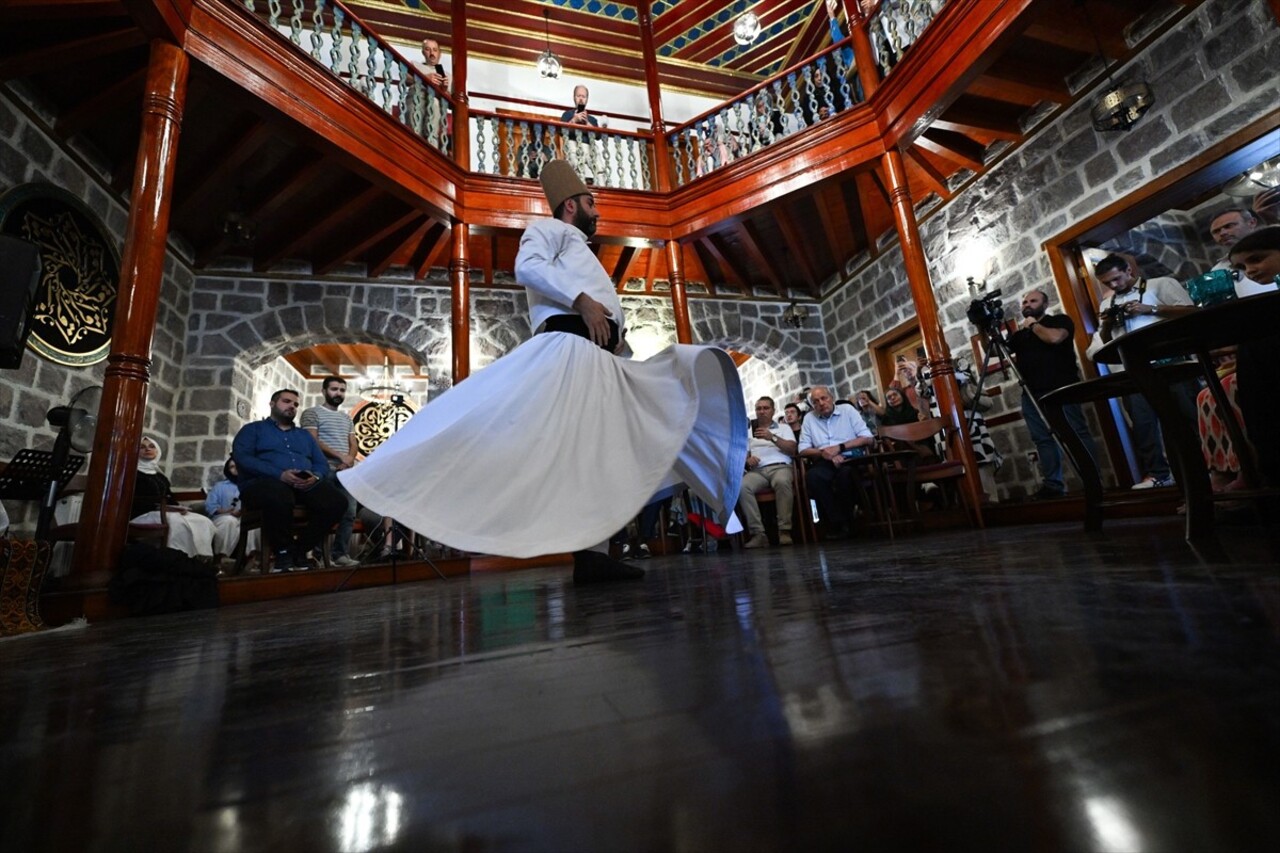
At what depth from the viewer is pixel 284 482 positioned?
318 centimetres

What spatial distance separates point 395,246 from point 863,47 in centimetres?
416

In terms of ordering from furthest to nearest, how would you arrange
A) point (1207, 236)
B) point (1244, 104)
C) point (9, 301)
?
point (1207, 236) → point (1244, 104) → point (9, 301)

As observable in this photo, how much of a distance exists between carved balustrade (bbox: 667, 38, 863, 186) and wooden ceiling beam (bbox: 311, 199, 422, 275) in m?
2.45

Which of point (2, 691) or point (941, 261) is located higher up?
point (941, 261)

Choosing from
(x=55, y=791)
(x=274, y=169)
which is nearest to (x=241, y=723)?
(x=55, y=791)

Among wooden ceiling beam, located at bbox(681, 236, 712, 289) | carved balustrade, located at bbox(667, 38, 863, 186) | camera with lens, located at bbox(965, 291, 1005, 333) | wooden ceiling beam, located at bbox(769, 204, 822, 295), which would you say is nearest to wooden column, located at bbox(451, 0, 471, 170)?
carved balustrade, located at bbox(667, 38, 863, 186)

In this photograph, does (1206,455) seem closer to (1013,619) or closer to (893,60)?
(1013,619)

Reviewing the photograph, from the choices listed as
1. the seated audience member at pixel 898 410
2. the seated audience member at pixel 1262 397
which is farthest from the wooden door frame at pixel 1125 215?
the seated audience member at pixel 1262 397

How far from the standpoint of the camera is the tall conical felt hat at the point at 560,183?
6.49ft

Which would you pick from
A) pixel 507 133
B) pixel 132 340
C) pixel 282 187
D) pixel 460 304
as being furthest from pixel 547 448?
pixel 507 133

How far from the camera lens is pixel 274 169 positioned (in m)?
4.37

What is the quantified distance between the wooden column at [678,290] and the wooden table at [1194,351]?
3.71 meters

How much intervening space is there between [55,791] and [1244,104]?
4957 mm

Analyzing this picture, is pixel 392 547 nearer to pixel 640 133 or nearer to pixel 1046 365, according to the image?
pixel 1046 365
